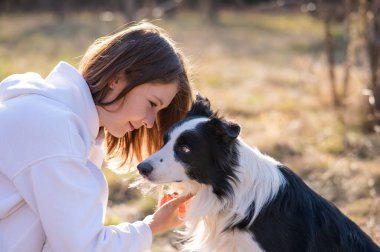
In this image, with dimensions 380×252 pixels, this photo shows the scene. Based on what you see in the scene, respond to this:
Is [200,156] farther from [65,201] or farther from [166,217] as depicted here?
[65,201]

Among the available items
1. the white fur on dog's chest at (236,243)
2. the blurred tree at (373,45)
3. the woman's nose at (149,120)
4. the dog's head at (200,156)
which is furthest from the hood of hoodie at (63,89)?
the blurred tree at (373,45)

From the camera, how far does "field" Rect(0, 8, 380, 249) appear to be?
523 cm

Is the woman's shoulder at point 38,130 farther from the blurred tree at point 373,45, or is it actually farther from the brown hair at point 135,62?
the blurred tree at point 373,45

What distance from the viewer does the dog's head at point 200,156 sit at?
9.99 ft

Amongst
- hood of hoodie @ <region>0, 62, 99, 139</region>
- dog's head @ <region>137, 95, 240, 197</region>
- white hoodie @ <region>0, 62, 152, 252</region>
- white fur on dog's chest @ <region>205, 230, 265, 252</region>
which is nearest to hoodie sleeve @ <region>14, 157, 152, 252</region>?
white hoodie @ <region>0, 62, 152, 252</region>

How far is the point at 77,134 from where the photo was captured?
2582 millimetres

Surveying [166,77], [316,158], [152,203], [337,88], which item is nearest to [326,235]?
[166,77]

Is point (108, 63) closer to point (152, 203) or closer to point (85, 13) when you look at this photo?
point (152, 203)

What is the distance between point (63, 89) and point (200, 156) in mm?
757

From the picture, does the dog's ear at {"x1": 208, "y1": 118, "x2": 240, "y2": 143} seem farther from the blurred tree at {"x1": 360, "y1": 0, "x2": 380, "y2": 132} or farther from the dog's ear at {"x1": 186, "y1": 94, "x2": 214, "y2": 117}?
the blurred tree at {"x1": 360, "y1": 0, "x2": 380, "y2": 132}

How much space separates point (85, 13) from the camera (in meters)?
21.3

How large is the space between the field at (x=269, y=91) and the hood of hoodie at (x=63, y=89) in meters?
0.94

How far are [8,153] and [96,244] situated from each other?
1.66 feet

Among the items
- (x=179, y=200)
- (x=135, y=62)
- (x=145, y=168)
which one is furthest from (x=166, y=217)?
(x=135, y=62)
